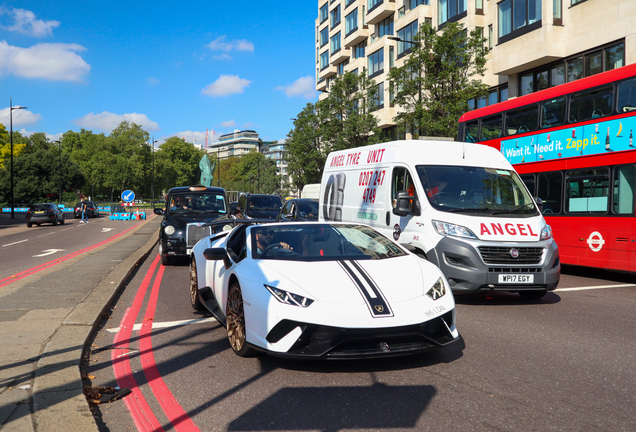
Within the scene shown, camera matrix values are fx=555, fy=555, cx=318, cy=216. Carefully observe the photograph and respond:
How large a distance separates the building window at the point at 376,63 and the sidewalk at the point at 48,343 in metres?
38.4

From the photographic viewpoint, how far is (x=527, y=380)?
4359 millimetres

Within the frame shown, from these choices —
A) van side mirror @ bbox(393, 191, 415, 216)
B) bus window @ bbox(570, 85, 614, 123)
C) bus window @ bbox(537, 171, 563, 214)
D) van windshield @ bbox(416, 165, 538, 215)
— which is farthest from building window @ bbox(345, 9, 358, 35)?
van side mirror @ bbox(393, 191, 415, 216)

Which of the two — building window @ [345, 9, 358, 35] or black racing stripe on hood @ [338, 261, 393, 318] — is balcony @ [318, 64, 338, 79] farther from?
black racing stripe on hood @ [338, 261, 393, 318]

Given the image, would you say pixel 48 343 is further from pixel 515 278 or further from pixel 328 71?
pixel 328 71

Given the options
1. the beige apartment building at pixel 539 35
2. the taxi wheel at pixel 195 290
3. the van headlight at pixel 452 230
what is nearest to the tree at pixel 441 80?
the beige apartment building at pixel 539 35

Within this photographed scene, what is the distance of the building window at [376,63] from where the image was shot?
149ft

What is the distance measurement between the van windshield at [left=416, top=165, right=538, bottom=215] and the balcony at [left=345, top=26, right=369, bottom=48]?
1759 inches

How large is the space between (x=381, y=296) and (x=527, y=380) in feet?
4.28

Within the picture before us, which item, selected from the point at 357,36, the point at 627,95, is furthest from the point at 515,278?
the point at 357,36

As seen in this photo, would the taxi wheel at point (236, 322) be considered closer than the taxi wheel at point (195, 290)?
Yes

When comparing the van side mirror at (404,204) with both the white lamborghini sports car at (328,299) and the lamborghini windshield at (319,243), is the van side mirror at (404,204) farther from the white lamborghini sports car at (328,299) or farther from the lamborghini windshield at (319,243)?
the white lamborghini sports car at (328,299)

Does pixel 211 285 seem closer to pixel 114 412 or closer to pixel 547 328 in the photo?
pixel 114 412

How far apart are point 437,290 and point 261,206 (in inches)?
724

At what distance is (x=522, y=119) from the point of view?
1278cm
